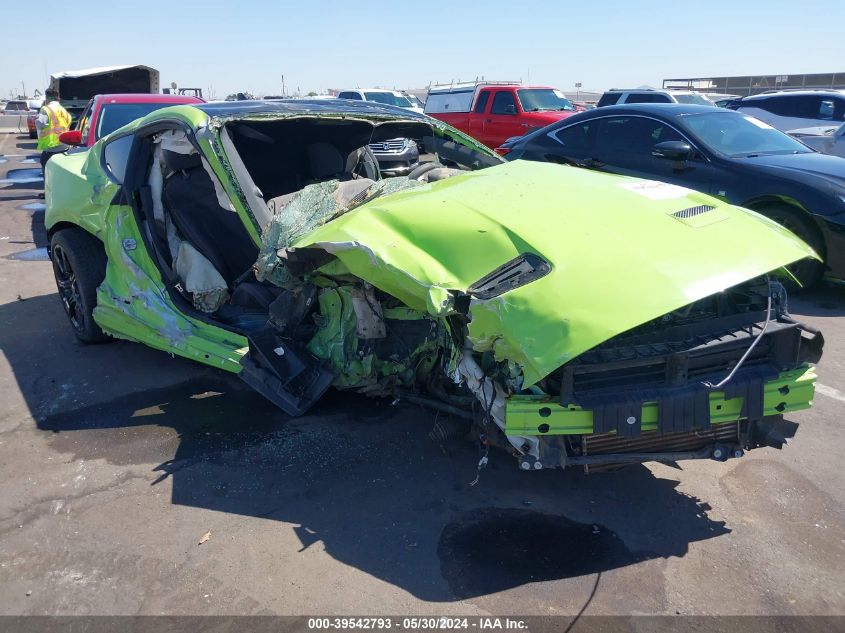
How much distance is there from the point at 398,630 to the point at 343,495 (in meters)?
0.87

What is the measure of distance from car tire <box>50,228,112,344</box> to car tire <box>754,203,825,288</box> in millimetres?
5633

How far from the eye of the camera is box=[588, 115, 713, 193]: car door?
262 inches

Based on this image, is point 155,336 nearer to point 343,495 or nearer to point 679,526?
point 343,495

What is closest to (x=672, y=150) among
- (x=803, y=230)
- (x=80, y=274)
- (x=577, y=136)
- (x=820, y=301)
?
(x=803, y=230)

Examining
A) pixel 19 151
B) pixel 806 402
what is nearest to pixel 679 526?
pixel 806 402

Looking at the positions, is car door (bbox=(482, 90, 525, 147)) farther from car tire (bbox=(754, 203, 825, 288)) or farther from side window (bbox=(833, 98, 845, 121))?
car tire (bbox=(754, 203, 825, 288))

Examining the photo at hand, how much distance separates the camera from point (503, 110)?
14648 millimetres

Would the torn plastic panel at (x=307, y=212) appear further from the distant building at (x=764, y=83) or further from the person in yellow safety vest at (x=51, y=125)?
the distant building at (x=764, y=83)

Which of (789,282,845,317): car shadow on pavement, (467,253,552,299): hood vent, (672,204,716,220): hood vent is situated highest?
(672,204,716,220): hood vent

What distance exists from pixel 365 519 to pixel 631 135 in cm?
574

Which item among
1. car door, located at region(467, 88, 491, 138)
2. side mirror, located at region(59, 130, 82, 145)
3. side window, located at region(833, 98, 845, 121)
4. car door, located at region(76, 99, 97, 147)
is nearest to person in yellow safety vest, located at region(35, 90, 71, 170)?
car door, located at region(76, 99, 97, 147)

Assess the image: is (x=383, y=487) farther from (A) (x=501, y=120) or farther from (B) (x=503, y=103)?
(B) (x=503, y=103)

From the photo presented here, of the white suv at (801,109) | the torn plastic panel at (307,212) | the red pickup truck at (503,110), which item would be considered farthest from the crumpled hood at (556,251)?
the red pickup truck at (503,110)

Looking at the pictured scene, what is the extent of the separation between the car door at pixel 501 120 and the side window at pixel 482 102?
180 mm
